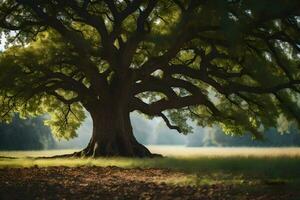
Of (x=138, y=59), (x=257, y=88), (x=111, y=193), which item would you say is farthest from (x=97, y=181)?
(x=138, y=59)

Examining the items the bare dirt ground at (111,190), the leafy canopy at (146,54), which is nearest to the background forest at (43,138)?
the leafy canopy at (146,54)

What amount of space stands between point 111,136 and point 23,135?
3920 cm

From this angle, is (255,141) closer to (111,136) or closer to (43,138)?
(43,138)

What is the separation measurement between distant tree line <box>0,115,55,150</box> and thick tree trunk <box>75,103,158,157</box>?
34.2m

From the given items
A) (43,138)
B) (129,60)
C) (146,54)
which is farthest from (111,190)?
(43,138)

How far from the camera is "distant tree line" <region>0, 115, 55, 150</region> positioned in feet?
198

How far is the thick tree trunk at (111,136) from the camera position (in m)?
27.1

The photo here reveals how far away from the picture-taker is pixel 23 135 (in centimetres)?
6384

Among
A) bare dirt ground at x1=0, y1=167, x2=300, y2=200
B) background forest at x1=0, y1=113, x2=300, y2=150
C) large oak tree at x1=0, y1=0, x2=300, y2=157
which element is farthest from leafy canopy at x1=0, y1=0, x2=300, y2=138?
background forest at x1=0, y1=113, x2=300, y2=150

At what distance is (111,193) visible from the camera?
1088 centimetres

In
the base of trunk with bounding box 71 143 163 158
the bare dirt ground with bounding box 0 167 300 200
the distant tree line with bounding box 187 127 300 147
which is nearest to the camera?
the bare dirt ground with bounding box 0 167 300 200

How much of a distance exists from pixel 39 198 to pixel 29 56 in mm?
16768

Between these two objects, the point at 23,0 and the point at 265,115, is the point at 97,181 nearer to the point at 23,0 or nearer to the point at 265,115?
the point at 23,0

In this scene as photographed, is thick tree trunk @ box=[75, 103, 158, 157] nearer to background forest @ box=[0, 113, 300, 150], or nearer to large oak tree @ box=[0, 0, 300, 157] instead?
large oak tree @ box=[0, 0, 300, 157]
